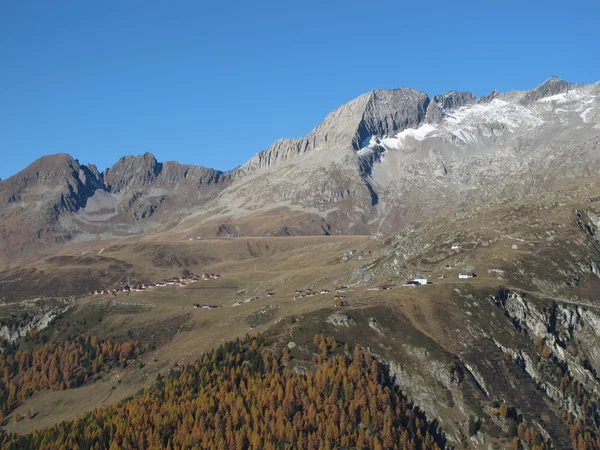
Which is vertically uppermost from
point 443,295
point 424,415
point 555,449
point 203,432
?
point 443,295

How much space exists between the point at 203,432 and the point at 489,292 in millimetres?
98459

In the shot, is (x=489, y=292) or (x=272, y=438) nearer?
(x=272, y=438)

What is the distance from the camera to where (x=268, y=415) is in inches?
5566

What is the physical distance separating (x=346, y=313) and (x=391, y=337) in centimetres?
1507

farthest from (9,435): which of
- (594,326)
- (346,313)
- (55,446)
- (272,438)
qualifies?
(594,326)

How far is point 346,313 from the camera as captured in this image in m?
177

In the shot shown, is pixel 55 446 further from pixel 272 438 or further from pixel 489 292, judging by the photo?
pixel 489 292

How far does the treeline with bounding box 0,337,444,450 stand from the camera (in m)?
136

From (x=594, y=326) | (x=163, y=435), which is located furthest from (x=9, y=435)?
(x=594, y=326)

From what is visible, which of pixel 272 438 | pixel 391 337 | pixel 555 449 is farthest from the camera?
pixel 391 337

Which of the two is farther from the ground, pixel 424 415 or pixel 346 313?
pixel 346 313

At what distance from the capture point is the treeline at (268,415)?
135875 mm

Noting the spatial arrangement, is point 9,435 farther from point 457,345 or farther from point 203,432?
point 457,345

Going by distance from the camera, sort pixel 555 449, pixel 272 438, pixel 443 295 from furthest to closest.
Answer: pixel 443 295 → pixel 555 449 → pixel 272 438
